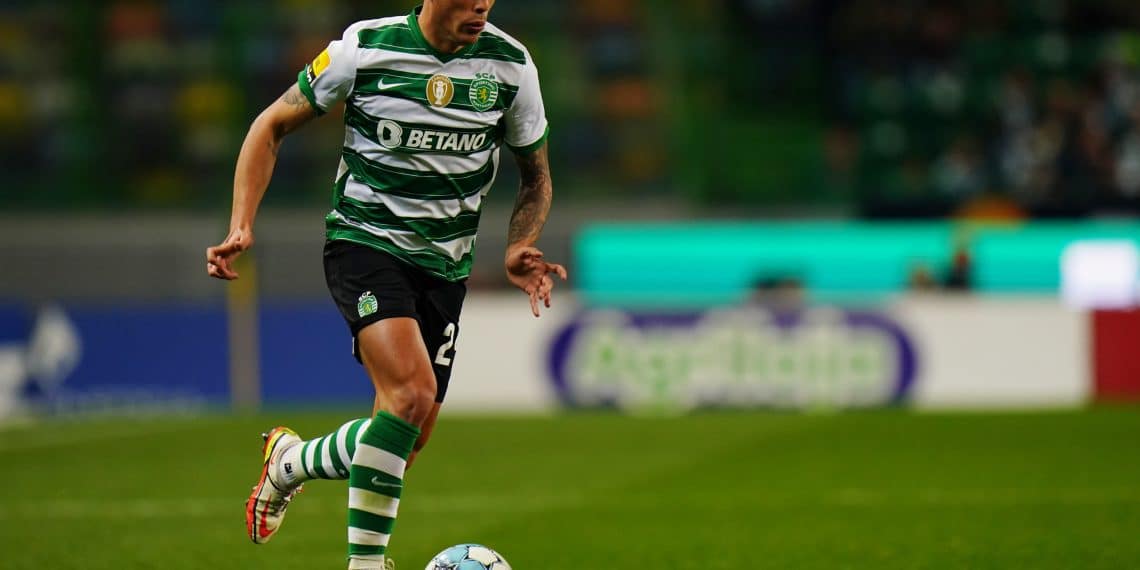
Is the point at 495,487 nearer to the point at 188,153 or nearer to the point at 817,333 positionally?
the point at 817,333

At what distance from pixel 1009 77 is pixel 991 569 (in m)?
16.1

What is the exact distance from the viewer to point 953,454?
11.6 meters

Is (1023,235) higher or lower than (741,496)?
→ higher

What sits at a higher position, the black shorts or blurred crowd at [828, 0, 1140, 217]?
blurred crowd at [828, 0, 1140, 217]

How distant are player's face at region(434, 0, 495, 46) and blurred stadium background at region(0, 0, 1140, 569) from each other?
232 cm

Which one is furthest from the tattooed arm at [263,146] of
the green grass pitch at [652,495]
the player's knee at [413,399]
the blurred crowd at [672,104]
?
the blurred crowd at [672,104]

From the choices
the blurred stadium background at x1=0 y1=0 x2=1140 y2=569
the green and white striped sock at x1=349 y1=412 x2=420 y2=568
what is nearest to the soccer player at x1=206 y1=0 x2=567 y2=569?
the green and white striped sock at x1=349 y1=412 x2=420 y2=568

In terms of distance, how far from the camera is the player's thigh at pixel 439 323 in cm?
588

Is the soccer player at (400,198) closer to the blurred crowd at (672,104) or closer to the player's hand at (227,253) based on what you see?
the player's hand at (227,253)

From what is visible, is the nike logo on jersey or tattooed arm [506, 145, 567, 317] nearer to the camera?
the nike logo on jersey

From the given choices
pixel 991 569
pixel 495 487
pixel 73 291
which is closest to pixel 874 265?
pixel 495 487

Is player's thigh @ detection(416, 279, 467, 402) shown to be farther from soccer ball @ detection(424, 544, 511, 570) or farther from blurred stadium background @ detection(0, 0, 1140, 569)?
blurred stadium background @ detection(0, 0, 1140, 569)

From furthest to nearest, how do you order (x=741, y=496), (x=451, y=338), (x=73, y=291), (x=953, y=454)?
(x=73, y=291)
(x=953, y=454)
(x=741, y=496)
(x=451, y=338)

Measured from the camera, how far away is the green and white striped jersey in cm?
572
